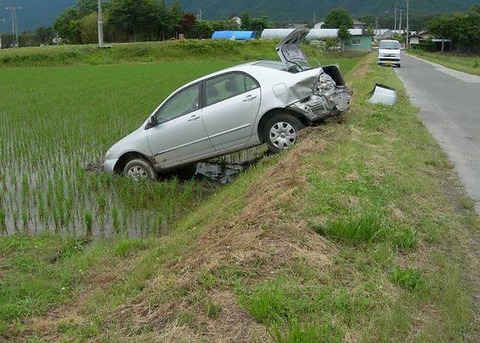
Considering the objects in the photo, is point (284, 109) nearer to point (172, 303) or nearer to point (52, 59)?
point (172, 303)

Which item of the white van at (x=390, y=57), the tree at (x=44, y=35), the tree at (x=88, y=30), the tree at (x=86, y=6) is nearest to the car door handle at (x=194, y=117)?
the white van at (x=390, y=57)

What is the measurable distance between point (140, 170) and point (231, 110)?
205 centimetres

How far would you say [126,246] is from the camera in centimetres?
661

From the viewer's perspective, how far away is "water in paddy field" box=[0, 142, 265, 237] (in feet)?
26.5

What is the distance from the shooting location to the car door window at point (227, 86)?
9.83 meters

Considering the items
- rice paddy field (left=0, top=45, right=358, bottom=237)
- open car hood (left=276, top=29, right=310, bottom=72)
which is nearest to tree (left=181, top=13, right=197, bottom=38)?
rice paddy field (left=0, top=45, right=358, bottom=237)

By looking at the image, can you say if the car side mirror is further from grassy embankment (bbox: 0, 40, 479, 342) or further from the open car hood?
grassy embankment (bbox: 0, 40, 479, 342)

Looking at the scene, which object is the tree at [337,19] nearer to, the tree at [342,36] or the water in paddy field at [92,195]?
the tree at [342,36]

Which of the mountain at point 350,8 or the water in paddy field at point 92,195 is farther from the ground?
the mountain at point 350,8

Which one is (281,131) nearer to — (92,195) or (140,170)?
(140,170)

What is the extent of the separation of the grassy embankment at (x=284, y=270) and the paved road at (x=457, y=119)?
712 millimetres

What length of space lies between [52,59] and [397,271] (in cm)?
5479

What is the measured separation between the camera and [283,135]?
9797 mm

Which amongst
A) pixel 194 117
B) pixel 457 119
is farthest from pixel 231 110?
pixel 457 119
